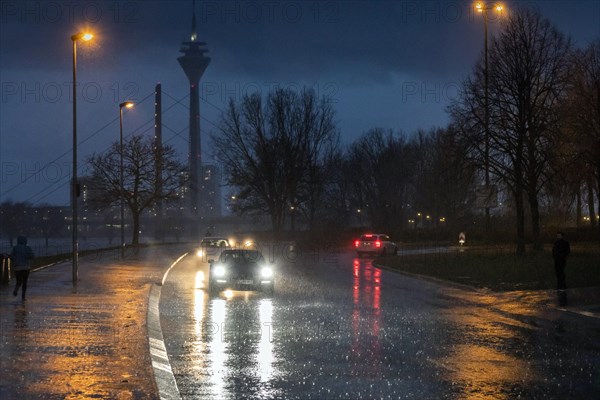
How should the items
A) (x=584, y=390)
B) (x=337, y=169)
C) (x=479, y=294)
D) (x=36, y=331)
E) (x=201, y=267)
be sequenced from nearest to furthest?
(x=584, y=390), (x=36, y=331), (x=479, y=294), (x=201, y=267), (x=337, y=169)

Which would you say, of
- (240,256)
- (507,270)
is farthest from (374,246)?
(240,256)

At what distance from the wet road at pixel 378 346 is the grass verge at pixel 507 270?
124 inches

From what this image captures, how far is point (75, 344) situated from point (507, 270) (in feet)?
73.4

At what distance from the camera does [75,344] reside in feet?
43.3

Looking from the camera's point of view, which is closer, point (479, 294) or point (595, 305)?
point (595, 305)

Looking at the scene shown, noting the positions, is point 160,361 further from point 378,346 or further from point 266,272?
point 266,272

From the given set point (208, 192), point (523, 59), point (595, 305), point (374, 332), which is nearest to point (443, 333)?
point (374, 332)

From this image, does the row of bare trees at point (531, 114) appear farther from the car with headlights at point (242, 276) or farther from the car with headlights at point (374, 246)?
the car with headlights at point (242, 276)

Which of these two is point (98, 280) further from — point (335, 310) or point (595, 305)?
point (595, 305)

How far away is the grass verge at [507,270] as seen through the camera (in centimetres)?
2665

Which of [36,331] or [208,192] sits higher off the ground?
[208,192]

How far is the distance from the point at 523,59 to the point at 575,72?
303 cm

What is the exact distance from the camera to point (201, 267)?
1576 inches

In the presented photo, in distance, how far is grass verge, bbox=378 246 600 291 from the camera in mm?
26645
